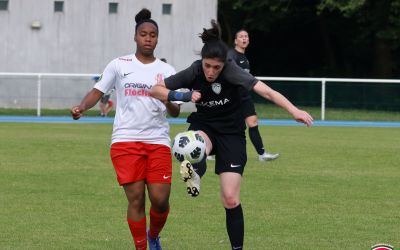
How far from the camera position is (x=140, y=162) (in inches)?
317

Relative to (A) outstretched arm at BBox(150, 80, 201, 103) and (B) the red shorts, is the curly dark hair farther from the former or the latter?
(B) the red shorts

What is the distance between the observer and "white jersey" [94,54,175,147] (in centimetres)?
803

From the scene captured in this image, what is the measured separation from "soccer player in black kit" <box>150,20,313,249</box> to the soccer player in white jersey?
19cm

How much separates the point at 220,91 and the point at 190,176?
0.73 m

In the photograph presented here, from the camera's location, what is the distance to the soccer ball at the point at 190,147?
318 inches

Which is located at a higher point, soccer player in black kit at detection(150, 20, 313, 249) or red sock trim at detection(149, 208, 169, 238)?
soccer player in black kit at detection(150, 20, 313, 249)

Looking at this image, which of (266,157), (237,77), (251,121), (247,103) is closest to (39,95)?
(266,157)

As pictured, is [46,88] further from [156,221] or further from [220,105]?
[220,105]

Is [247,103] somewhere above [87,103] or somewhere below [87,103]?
below

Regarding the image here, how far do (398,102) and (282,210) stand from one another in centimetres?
2022

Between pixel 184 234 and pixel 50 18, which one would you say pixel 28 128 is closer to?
pixel 50 18

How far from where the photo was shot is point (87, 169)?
49.5 ft

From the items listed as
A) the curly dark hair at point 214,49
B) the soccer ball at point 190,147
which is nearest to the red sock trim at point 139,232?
the soccer ball at point 190,147

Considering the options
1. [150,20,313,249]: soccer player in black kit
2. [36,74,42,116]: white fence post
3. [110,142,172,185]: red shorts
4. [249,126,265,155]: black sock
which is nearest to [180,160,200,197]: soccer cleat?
[150,20,313,249]: soccer player in black kit
